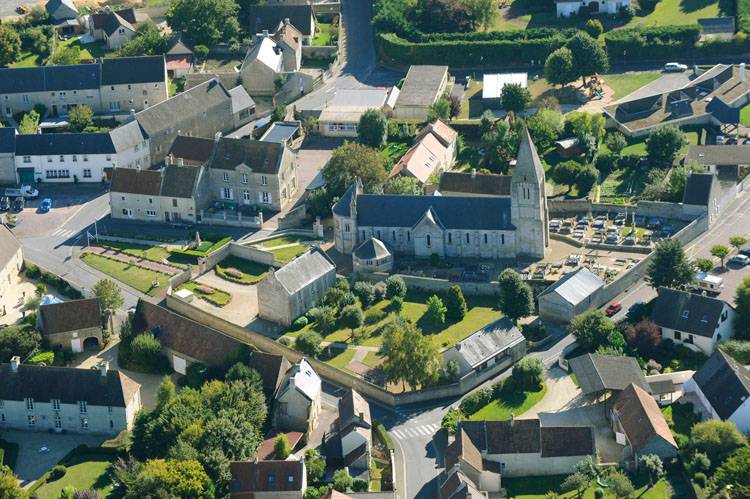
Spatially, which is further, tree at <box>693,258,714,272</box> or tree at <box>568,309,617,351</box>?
tree at <box>693,258,714,272</box>

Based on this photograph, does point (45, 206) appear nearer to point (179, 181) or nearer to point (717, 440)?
point (179, 181)

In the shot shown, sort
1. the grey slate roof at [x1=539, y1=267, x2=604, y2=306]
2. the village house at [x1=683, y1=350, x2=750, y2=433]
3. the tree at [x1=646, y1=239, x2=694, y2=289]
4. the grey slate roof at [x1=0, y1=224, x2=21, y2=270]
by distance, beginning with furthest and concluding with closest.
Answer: the grey slate roof at [x1=0, y1=224, x2=21, y2=270] → the tree at [x1=646, y1=239, x2=694, y2=289] → the grey slate roof at [x1=539, y1=267, x2=604, y2=306] → the village house at [x1=683, y1=350, x2=750, y2=433]

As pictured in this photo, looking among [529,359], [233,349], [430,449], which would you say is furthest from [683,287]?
[233,349]

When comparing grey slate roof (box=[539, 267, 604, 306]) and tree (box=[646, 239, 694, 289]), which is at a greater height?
tree (box=[646, 239, 694, 289])

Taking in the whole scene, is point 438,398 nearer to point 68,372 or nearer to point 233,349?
→ point 233,349

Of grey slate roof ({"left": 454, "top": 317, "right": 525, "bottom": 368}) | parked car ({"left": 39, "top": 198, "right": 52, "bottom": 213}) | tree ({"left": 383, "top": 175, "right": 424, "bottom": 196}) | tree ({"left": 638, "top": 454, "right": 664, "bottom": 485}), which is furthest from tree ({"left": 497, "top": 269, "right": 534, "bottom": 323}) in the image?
parked car ({"left": 39, "top": 198, "right": 52, "bottom": 213})

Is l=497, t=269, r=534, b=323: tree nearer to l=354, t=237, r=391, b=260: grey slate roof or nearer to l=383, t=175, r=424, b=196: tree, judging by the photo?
l=354, t=237, r=391, b=260: grey slate roof
